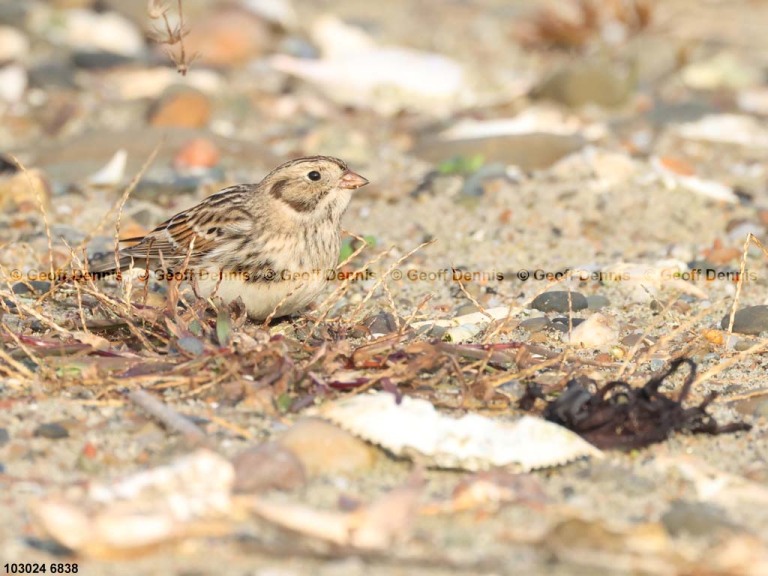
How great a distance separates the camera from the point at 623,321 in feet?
18.0

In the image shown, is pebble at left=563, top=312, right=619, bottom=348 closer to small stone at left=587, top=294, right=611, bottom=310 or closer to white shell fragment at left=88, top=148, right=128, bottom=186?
small stone at left=587, top=294, right=611, bottom=310

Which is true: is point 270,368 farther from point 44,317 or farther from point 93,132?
point 93,132

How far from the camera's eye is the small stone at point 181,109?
8.88 meters

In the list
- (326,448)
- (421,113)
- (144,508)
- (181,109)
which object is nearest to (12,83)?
(181,109)

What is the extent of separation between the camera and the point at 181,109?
894 centimetres

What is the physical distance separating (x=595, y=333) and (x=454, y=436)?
1547mm

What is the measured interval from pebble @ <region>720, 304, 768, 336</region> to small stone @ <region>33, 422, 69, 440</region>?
2952mm

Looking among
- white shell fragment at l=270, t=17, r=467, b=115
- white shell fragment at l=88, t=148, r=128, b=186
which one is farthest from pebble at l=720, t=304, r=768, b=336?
white shell fragment at l=270, t=17, r=467, b=115

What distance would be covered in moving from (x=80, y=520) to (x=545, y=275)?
3.72m

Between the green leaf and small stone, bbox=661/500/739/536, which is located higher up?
the green leaf

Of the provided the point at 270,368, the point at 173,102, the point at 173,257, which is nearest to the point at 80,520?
the point at 270,368

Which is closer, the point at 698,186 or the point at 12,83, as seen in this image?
the point at 698,186

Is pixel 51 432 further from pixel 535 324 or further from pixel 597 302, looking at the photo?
pixel 597 302

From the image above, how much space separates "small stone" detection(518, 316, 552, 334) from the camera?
204 inches
